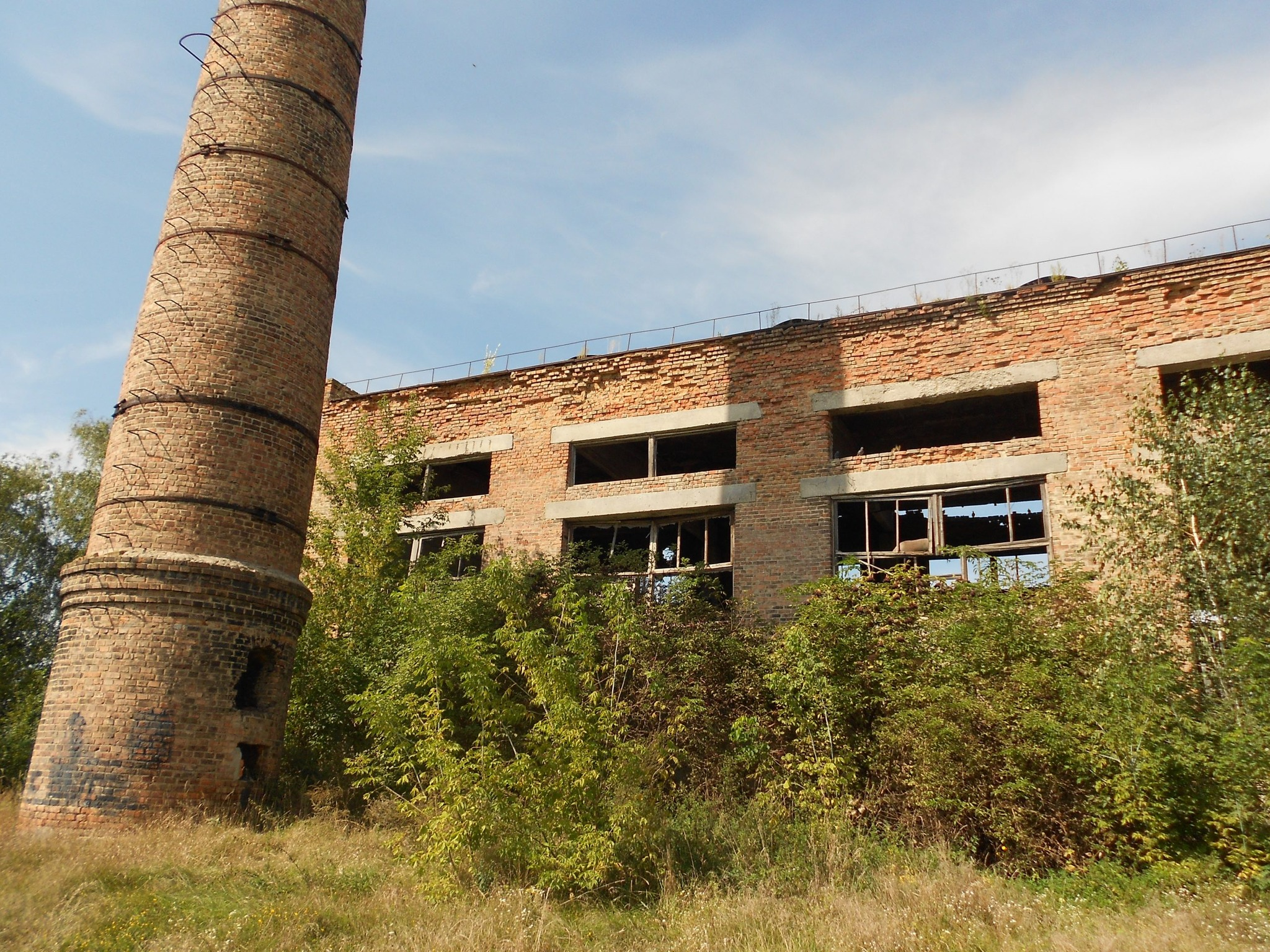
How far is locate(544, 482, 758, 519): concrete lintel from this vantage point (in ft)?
44.9

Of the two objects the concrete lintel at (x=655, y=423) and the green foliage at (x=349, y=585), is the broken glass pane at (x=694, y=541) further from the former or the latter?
the green foliage at (x=349, y=585)

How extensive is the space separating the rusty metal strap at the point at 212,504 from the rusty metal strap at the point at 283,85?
19.3 feet

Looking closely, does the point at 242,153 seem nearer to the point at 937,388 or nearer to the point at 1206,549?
the point at 937,388

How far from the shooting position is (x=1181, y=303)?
1201 centimetres

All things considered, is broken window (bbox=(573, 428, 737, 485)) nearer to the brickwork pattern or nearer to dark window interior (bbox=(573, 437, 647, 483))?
dark window interior (bbox=(573, 437, 647, 483))

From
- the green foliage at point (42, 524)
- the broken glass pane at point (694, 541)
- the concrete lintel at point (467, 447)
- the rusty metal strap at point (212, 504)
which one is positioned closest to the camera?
the rusty metal strap at point (212, 504)

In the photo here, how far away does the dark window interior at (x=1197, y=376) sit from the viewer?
1186 cm

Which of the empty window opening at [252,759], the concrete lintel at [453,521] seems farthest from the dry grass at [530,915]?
the concrete lintel at [453,521]

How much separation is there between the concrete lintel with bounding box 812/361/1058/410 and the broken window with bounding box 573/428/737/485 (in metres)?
1.89

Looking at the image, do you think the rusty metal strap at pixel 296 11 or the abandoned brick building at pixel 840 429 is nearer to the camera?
the abandoned brick building at pixel 840 429

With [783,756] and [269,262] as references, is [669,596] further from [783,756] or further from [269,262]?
[269,262]

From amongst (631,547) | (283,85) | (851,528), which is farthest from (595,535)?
(283,85)

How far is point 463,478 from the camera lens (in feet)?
58.2

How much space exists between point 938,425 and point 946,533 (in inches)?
96.8
